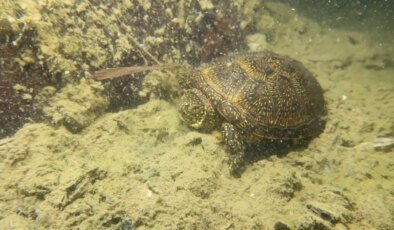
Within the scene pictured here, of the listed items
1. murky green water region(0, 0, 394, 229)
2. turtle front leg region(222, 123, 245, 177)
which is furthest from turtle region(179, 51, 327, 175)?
murky green water region(0, 0, 394, 229)

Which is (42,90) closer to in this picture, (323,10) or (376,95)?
(376,95)

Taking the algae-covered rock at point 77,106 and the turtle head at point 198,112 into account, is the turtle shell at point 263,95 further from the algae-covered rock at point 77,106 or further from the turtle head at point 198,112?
the algae-covered rock at point 77,106

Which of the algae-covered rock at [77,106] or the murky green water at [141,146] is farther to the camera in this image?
the algae-covered rock at [77,106]

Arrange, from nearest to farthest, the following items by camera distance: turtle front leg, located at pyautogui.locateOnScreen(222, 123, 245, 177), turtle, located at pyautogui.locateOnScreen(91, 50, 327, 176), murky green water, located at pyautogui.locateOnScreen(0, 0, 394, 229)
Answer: murky green water, located at pyautogui.locateOnScreen(0, 0, 394, 229), turtle front leg, located at pyautogui.locateOnScreen(222, 123, 245, 177), turtle, located at pyautogui.locateOnScreen(91, 50, 327, 176)

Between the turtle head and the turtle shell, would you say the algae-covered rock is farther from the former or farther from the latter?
the turtle shell

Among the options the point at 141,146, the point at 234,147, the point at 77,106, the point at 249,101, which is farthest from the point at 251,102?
the point at 77,106

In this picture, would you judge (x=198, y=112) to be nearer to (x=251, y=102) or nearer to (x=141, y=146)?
(x=251, y=102)

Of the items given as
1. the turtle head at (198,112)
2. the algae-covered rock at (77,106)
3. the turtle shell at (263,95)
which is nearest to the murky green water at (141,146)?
the algae-covered rock at (77,106)
